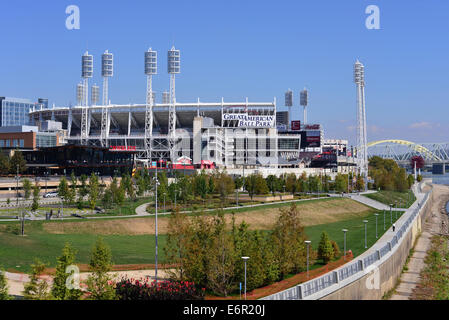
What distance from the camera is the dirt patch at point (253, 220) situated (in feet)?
194

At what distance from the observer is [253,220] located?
75438 millimetres

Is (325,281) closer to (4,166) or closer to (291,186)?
(291,186)

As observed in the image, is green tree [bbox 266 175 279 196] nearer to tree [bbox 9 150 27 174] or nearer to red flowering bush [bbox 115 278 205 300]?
tree [bbox 9 150 27 174]

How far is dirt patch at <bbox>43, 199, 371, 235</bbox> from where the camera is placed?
5919 cm

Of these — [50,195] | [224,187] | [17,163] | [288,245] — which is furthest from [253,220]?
[17,163]

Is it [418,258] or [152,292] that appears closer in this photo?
[152,292]

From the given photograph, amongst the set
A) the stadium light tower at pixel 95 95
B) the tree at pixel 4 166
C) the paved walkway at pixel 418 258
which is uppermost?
the stadium light tower at pixel 95 95

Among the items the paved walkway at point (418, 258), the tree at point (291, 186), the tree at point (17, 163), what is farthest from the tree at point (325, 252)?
the tree at point (17, 163)

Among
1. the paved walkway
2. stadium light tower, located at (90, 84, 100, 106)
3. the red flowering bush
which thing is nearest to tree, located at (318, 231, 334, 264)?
the paved walkway

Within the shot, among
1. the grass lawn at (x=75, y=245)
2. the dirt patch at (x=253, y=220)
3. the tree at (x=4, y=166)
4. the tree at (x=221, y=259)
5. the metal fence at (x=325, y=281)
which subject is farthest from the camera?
Answer: the tree at (x=4, y=166)

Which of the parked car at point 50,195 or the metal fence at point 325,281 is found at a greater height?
the parked car at point 50,195

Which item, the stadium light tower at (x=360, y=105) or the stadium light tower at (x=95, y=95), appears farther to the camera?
the stadium light tower at (x=95, y=95)

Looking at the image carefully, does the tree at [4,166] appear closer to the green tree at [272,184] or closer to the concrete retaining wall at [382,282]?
the green tree at [272,184]
